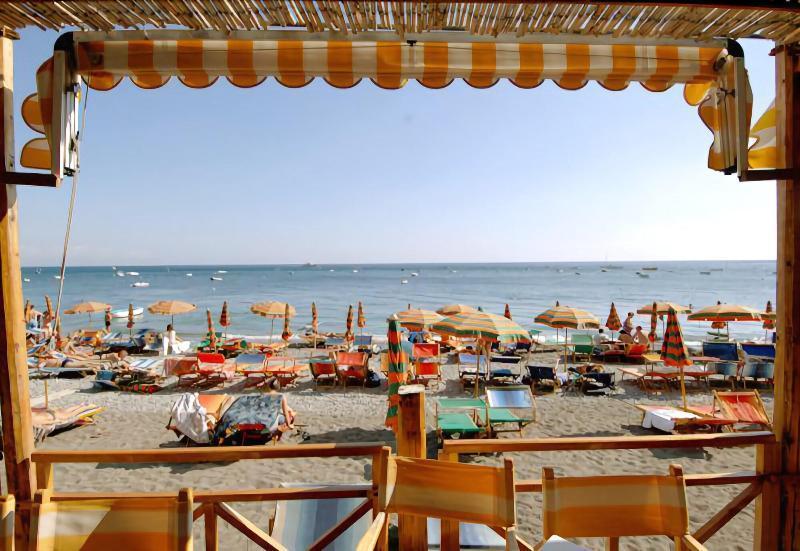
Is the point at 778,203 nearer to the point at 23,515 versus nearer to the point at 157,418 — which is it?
the point at 23,515

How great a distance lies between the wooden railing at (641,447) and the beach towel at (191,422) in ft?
19.2

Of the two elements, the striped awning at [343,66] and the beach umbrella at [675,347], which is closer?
the striped awning at [343,66]

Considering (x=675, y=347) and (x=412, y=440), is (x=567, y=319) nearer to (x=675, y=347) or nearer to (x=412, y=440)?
(x=675, y=347)

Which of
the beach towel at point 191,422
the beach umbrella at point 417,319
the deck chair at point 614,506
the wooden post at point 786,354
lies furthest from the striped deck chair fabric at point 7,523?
the beach umbrella at point 417,319

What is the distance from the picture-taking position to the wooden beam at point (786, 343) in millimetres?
2621

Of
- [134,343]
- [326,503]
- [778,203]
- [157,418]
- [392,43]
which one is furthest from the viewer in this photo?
[134,343]

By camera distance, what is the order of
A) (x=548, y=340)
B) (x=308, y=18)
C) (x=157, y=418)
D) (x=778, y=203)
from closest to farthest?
(x=308, y=18) → (x=778, y=203) → (x=157, y=418) → (x=548, y=340)

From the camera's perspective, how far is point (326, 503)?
368 centimetres

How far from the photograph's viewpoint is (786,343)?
2.69 metres

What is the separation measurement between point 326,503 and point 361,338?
14382 mm

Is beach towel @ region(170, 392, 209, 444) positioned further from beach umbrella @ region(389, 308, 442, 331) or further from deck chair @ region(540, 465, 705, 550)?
deck chair @ region(540, 465, 705, 550)

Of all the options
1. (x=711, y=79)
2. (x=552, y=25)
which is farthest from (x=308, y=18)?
(x=711, y=79)

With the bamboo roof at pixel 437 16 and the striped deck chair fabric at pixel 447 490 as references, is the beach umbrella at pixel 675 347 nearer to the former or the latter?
the bamboo roof at pixel 437 16

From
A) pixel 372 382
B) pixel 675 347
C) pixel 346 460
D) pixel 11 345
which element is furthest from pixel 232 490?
pixel 372 382
